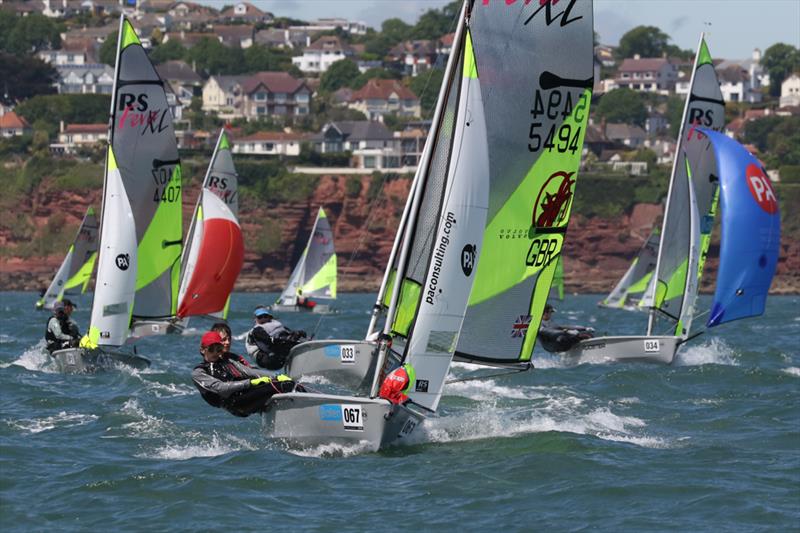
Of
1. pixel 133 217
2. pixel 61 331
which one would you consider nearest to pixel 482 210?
pixel 61 331

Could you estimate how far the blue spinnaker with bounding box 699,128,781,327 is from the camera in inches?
1029

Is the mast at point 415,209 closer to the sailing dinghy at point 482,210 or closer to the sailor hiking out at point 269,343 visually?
the sailing dinghy at point 482,210

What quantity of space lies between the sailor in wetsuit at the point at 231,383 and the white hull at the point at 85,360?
344 inches

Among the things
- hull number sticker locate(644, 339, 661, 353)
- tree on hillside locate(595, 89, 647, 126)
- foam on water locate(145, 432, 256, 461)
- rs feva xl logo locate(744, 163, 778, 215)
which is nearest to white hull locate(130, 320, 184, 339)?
hull number sticker locate(644, 339, 661, 353)

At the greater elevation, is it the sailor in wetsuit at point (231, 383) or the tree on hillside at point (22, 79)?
the tree on hillside at point (22, 79)

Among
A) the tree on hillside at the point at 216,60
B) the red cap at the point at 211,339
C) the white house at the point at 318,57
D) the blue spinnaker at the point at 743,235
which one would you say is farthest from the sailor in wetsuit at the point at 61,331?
the white house at the point at 318,57

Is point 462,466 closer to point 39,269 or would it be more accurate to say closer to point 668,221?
point 668,221

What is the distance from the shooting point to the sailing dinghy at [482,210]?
1723 centimetres

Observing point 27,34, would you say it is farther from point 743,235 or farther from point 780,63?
point 743,235

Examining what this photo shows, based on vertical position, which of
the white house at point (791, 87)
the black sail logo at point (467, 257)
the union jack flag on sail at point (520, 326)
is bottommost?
the union jack flag on sail at point (520, 326)

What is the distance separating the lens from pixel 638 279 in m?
58.4

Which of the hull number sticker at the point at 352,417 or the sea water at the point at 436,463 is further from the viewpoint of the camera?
the hull number sticker at the point at 352,417

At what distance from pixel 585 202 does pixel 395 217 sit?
44.2ft

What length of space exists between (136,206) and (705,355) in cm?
1206
